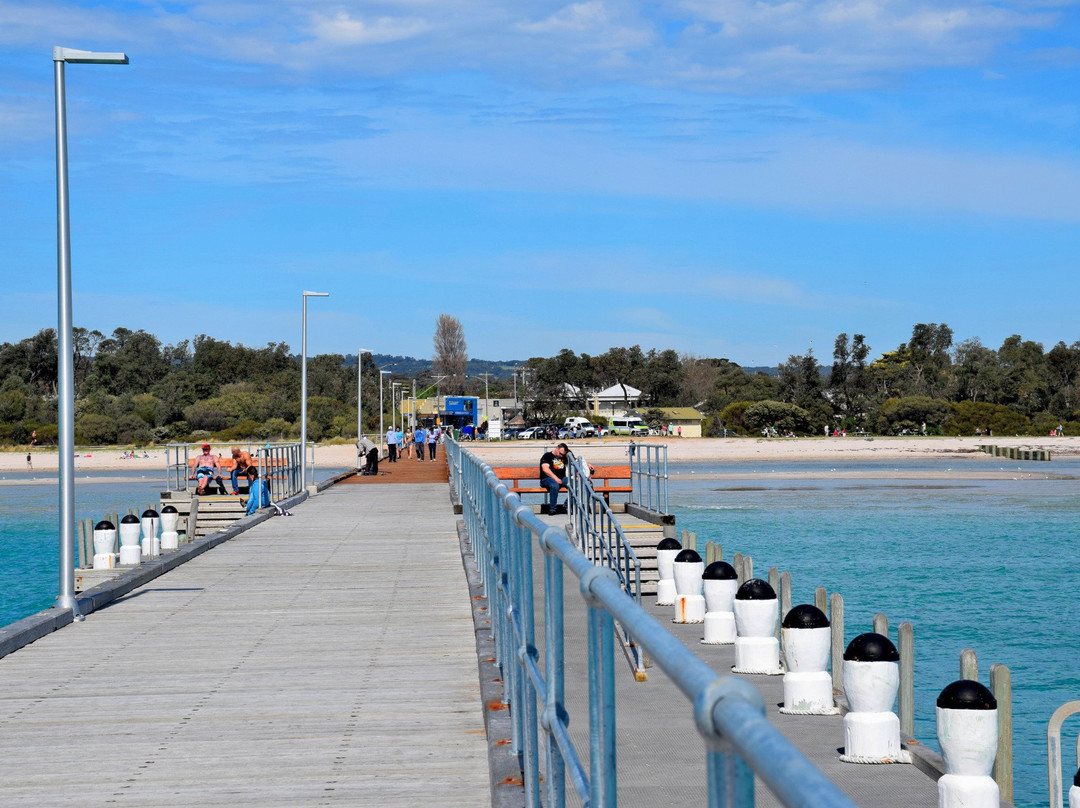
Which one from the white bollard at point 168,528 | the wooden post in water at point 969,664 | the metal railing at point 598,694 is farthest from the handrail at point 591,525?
the metal railing at point 598,694

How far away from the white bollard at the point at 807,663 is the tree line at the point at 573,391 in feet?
340

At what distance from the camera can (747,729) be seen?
186 centimetres

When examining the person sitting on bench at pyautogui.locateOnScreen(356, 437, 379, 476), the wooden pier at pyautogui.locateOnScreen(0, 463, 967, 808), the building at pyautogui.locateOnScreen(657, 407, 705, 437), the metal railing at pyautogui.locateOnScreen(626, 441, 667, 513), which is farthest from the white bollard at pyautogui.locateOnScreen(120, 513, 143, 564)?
the building at pyautogui.locateOnScreen(657, 407, 705, 437)

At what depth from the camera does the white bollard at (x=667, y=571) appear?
19531 millimetres

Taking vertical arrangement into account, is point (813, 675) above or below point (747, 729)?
below

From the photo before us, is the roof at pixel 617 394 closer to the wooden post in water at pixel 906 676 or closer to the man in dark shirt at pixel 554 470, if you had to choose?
the man in dark shirt at pixel 554 470

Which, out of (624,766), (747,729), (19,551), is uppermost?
(747,729)

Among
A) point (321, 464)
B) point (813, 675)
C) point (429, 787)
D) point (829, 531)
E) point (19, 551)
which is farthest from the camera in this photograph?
point (321, 464)

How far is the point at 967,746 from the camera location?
8258 millimetres

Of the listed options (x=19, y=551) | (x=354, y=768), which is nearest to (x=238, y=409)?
(x=19, y=551)

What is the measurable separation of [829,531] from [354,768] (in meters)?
38.6

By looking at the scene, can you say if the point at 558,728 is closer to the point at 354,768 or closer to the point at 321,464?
the point at 354,768

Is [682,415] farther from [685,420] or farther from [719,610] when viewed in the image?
[719,610]

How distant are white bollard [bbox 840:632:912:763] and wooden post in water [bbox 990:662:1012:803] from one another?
75cm
